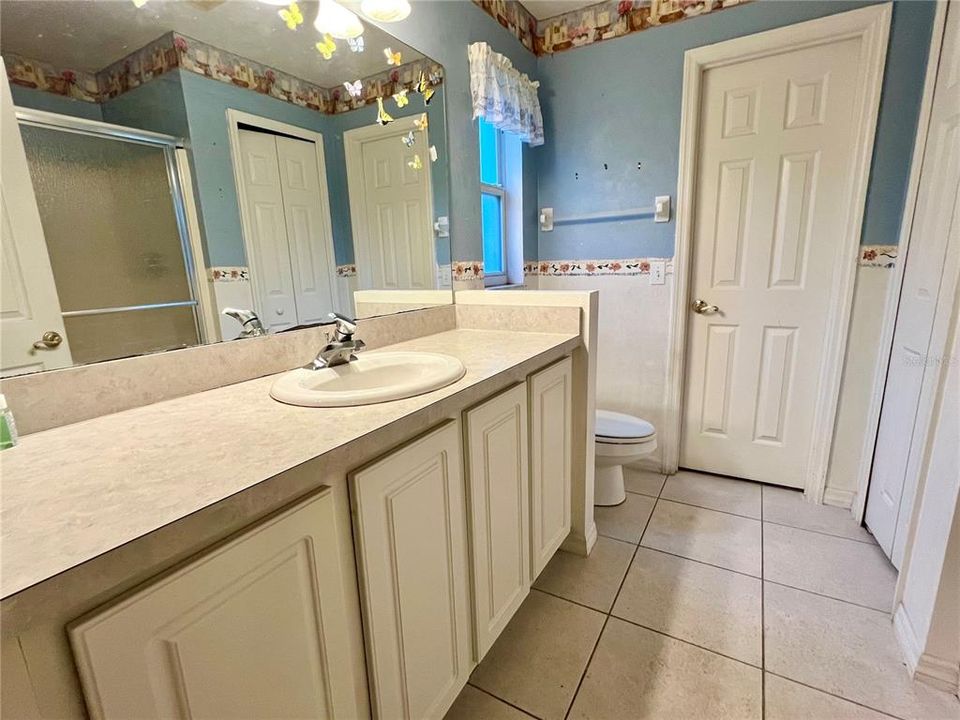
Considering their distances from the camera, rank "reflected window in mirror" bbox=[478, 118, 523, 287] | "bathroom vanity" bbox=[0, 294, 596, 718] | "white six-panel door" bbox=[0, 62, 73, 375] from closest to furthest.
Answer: "bathroom vanity" bbox=[0, 294, 596, 718]
"white six-panel door" bbox=[0, 62, 73, 375]
"reflected window in mirror" bbox=[478, 118, 523, 287]

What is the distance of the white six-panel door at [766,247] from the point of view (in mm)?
1849

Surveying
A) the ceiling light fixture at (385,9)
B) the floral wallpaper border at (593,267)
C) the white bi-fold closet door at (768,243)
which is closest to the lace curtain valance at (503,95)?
the ceiling light fixture at (385,9)

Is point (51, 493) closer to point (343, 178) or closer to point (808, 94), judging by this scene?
point (343, 178)

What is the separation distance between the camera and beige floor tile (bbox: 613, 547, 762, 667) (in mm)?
1340

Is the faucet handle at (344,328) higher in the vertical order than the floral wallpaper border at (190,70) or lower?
lower

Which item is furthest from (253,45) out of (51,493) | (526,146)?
(526,146)

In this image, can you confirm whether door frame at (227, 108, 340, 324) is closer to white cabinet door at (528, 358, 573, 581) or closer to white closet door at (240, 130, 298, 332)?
white closet door at (240, 130, 298, 332)

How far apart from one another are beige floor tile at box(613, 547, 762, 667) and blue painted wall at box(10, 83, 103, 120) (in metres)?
1.88

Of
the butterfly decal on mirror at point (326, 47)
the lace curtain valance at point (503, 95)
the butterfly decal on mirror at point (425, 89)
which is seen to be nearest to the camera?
the butterfly decal on mirror at point (326, 47)

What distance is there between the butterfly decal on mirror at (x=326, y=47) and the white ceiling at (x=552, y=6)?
4.18 feet

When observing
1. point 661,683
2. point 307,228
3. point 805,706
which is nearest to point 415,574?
point 661,683

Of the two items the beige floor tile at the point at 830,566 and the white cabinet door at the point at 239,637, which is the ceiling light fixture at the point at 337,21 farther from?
the beige floor tile at the point at 830,566

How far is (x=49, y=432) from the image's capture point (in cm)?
77

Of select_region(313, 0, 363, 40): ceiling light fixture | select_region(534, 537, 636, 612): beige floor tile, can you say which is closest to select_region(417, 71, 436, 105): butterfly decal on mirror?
select_region(313, 0, 363, 40): ceiling light fixture
